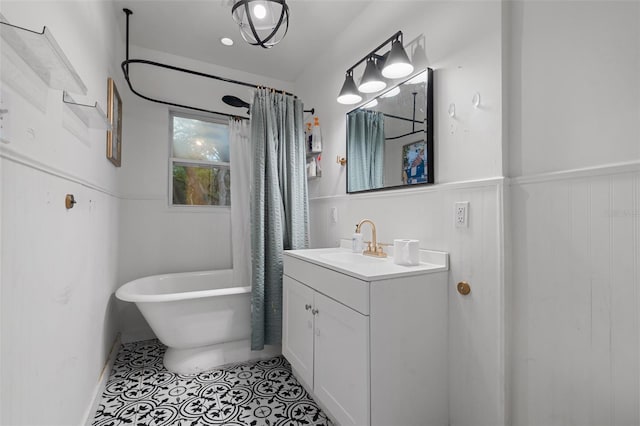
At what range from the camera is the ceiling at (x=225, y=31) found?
196 cm

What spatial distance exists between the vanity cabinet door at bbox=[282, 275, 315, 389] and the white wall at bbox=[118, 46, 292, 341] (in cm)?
118

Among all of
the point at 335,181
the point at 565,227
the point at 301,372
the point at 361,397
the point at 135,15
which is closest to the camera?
the point at 565,227

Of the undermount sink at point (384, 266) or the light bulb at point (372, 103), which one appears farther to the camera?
the light bulb at point (372, 103)

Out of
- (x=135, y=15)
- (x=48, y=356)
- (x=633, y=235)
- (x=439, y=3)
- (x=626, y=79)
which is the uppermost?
Result: (x=135, y=15)

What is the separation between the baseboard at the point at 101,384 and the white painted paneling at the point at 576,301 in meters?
2.01

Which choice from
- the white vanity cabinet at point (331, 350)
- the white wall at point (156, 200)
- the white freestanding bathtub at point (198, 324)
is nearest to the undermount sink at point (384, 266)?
the white vanity cabinet at point (331, 350)

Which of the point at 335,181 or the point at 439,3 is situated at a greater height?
the point at 439,3

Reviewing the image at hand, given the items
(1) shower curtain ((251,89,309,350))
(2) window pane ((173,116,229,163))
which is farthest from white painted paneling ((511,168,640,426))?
(2) window pane ((173,116,229,163))

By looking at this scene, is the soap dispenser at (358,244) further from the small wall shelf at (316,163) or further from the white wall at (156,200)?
the white wall at (156,200)

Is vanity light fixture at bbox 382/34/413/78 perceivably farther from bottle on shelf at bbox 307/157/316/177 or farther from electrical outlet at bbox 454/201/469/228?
bottle on shelf at bbox 307/157/316/177

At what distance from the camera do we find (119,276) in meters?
2.36

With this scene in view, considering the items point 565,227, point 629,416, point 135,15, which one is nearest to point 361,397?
point 629,416

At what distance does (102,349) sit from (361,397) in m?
1.66

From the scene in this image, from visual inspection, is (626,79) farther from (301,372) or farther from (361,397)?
(301,372)
